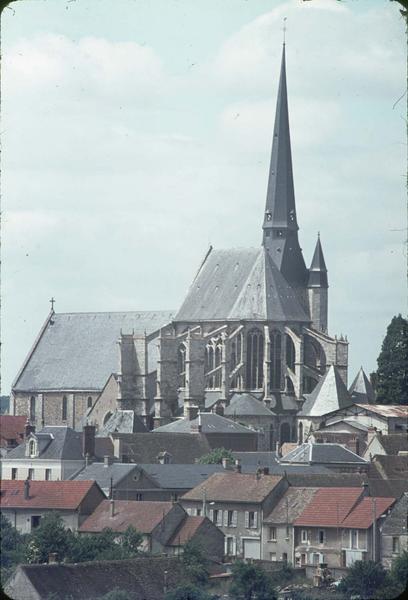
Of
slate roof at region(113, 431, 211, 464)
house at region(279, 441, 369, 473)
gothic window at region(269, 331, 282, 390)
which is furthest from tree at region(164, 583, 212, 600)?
gothic window at region(269, 331, 282, 390)

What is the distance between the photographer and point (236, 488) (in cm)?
5838

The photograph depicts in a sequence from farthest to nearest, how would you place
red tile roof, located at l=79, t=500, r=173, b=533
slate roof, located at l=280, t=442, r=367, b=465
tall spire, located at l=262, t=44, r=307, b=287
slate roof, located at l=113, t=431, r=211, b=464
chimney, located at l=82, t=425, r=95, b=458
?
1. tall spire, located at l=262, t=44, r=307, b=287
2. slate roof, located at l=113, t=431, r=211, b=464
3. chimney, located at l=82, t=425, r=95, b=458
4. slate roof, located at l=280, t=442, r=367, b=465
5. red tile roof, located at l=79, t=500, r=173, b=533

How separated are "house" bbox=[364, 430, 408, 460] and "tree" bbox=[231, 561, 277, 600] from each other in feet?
106

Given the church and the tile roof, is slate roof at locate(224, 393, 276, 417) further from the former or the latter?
the tile roof

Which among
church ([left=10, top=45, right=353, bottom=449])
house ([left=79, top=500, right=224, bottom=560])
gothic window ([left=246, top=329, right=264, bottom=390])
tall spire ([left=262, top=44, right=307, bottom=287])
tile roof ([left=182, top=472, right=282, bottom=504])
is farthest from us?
tall spire ([left=262, top=44, right=307, bottom=287])

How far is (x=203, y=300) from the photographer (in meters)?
104

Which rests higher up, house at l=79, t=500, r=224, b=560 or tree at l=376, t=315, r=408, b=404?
tree at l=376, t=315, r=408, b=404

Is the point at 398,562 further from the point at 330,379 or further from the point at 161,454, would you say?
the point at 330,379

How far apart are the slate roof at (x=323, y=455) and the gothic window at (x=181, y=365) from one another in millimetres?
24583

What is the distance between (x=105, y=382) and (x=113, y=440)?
27.3m

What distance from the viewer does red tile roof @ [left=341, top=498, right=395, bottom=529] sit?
5075 centimetres

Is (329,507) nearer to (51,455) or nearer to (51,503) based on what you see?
(51,503)

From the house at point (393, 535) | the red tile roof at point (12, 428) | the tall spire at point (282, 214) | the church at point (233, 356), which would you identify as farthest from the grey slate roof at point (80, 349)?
the house at point (393, 535)

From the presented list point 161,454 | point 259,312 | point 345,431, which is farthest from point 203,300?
point 161,454
